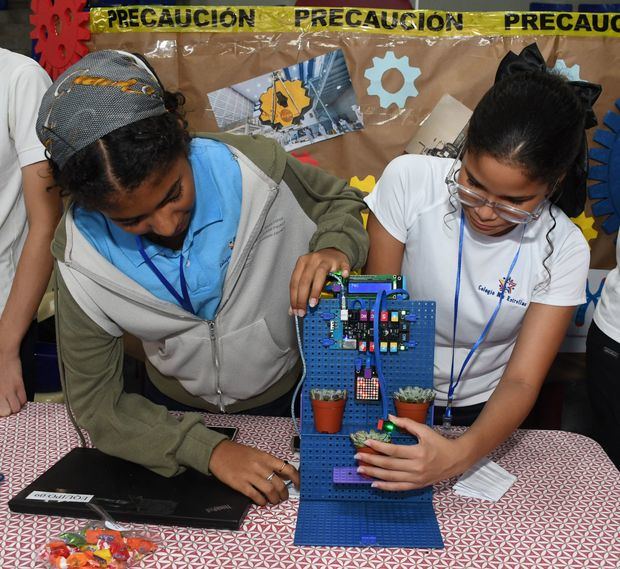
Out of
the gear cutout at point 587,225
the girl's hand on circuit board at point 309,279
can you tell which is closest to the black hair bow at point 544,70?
the girl's hand on circuit board at point 309,279

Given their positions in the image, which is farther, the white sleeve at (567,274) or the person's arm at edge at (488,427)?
the white sleeve at (567,274)

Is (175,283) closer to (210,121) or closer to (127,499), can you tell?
(127,499)

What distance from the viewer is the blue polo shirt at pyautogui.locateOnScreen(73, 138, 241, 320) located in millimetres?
1357

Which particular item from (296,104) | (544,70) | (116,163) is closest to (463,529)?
(116,163)

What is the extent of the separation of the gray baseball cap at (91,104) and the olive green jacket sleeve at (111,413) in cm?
32

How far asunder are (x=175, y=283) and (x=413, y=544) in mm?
702

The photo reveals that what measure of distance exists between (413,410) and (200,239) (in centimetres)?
58

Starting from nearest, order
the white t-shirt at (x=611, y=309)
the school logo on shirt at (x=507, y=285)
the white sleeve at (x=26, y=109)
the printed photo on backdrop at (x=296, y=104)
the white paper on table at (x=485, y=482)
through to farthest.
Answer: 1. the white paper on table at (x=485, y=482)
2. the school logo on shirt at (x=507, y=285)
3. the white sleeve at (x=26, y=109)
4. the white t-shirt at (x=611, y=309)
5. the printed photo on backdrop at (x=296, y=104)

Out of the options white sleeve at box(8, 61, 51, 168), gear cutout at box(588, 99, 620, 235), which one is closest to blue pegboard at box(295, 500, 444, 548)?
white sleeve at box(8, 61, 51, 168)

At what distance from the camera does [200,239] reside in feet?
4.69

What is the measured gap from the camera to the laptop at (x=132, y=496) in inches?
47.1

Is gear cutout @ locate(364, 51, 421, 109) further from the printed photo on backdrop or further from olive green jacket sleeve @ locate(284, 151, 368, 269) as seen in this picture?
olive green jacket sleeve @ locate(284, 151, 368, 269)

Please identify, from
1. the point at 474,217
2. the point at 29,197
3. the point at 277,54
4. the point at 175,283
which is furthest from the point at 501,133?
the point at 277,54

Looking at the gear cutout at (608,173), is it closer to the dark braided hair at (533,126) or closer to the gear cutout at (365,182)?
the gear cutout at (365,182)
